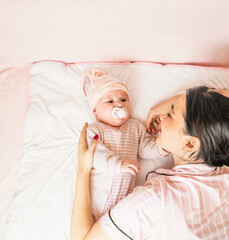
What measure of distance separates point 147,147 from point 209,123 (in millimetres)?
508

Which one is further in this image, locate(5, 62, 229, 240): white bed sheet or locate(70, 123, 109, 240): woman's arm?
locate(5, 62, 229, 240): white bed sheet

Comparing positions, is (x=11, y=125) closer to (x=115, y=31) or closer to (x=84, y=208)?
(x=84, y=208)

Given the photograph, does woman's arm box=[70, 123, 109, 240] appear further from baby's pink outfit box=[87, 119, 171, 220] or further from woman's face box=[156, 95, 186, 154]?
woman's face box=[156, 95, 186, 154]

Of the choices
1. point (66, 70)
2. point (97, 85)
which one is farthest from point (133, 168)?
point (66, 70)

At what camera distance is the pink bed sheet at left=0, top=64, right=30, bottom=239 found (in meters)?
1.24

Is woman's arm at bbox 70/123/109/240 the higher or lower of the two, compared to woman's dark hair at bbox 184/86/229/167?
lower

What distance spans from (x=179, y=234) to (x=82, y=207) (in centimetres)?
43

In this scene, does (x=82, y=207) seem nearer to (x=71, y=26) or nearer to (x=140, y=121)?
(x=140, y=121)

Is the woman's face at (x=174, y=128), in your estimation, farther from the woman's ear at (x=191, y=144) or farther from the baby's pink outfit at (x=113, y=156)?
the baby's pink outfit at (x=113, y=156)

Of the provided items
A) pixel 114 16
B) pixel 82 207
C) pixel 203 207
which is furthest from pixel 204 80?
pixel 82 207

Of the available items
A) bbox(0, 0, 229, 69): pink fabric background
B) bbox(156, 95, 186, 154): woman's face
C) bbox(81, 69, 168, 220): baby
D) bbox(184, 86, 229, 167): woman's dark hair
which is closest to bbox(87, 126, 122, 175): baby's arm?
bbox(81, 69, 168, 220): baby

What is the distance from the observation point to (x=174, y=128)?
2.96 ft

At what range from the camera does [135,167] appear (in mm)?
987

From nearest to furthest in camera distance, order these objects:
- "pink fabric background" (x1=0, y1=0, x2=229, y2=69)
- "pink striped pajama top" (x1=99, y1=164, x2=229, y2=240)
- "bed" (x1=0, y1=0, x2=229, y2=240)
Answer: "pink striped pajama top" (x1=99, y1=164, x2=229, y2=240) → "bed" (x1=0, y1=0, x2=229, y2=240) → "pink fabric background" (x1=0, y1=0, x2=229, y2=69)
